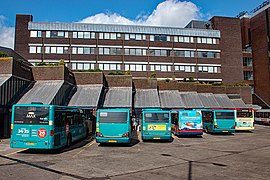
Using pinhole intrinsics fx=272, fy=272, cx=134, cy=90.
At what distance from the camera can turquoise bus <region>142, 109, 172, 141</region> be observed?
20391 mm

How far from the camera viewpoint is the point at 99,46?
176 ft

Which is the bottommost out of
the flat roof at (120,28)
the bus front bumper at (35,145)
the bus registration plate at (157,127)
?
the bus front bumper at (35,145)

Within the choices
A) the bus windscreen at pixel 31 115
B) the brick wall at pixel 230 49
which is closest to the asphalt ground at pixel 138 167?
the bus windscreen at pixel 31 115

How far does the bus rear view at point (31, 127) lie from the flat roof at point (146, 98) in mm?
21221

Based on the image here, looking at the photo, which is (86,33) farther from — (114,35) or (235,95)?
(235,95)

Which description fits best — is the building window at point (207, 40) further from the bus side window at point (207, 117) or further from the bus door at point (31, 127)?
the bus door at point (31, 127)

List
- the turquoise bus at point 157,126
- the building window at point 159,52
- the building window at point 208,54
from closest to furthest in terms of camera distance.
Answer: the turquoise bus at point 157,126 < the building window at point 159,52 < the building window at point 208,54

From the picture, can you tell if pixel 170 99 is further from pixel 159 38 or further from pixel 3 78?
pixel 3 78

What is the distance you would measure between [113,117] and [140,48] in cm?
3905

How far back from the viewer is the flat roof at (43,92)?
26.5 m

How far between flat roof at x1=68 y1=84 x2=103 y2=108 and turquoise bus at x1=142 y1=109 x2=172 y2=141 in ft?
35.4

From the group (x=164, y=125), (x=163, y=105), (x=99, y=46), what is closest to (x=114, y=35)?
(x=99, y=46)

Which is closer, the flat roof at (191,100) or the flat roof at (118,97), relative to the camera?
the flat roof at (118,97)

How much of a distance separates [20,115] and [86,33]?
41651 mm
